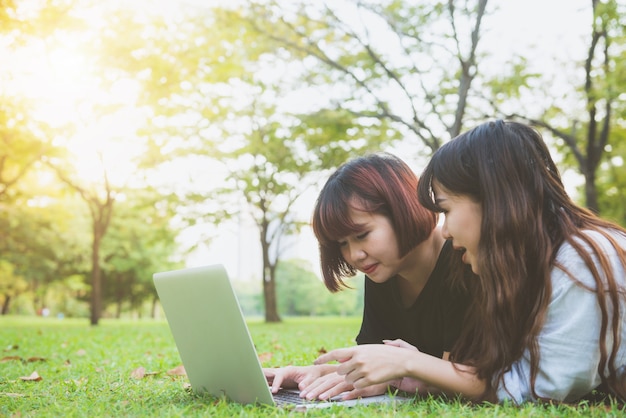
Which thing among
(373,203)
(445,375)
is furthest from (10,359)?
(445,375)

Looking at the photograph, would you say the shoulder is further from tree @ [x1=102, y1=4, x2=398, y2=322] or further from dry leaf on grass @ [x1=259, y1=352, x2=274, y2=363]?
tree @ [x1=102, y1=4, x2=398, y2=322]

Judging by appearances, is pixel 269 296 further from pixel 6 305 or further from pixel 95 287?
pixel 6 305

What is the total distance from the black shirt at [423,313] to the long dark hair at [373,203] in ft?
0.61

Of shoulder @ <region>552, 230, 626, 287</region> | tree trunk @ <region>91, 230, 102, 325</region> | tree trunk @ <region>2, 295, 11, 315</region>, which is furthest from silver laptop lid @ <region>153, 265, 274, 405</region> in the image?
tree trunk @ <region>2, 295, 11, 315</region>

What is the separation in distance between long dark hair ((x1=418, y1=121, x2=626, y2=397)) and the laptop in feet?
1.57

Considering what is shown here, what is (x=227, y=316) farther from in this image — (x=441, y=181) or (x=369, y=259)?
(x=441, y=181)

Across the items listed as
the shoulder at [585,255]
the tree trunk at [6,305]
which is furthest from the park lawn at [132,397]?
the tree trunk at [6,305]

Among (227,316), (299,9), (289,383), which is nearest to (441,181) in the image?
(227,316)

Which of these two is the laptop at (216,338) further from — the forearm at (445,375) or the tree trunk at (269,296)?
the tree trunk at (269,296)

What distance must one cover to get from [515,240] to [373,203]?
631mm

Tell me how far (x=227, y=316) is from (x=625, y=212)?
17.9m

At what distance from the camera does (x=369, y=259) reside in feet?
8.53

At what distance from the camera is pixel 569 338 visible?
6.77 feet

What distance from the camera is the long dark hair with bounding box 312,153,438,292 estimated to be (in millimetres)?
2568
